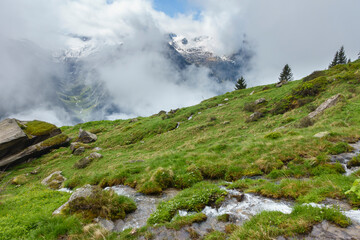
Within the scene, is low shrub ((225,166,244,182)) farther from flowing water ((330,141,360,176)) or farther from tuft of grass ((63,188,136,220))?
tuft of grass ((63,188,136,220))

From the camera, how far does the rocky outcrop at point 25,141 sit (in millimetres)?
30172

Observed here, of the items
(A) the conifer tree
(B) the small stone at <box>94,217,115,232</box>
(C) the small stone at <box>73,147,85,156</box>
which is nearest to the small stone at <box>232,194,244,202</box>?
(B) the small stone at <box>94,217,115,232</box>

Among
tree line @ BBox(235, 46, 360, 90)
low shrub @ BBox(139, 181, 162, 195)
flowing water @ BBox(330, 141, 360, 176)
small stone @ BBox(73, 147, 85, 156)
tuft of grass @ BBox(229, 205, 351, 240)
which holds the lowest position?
tuft of grass @ BBox(229, 205, 351, 240)

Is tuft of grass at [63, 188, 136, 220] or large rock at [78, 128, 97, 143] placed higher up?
large rock at [78, 128, 97, 143]

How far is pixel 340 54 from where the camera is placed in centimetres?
8656

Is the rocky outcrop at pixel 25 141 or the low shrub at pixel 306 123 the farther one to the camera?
the rocky outcrop at pixel 25 141

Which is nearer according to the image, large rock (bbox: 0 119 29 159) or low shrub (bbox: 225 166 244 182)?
low shrub (bbox: 225 166 244 182)

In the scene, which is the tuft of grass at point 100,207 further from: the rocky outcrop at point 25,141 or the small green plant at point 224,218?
the rocky outcrop at point 25,141

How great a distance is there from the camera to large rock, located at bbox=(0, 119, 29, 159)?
2972 centimetres

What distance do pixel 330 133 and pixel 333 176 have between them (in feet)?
23.8

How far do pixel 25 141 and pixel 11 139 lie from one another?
3439 mm

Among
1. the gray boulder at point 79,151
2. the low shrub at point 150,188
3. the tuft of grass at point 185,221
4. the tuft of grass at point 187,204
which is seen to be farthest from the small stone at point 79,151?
the tuft of grass at point 185,221

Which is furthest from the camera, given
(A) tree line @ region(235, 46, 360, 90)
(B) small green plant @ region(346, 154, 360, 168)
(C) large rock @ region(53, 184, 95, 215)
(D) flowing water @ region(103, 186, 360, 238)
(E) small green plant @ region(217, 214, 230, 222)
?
(A) tree line @ region(235, 46, 360, 90)

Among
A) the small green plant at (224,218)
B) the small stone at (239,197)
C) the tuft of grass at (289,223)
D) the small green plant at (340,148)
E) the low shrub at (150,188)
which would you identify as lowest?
the small green plant at (224,218)
